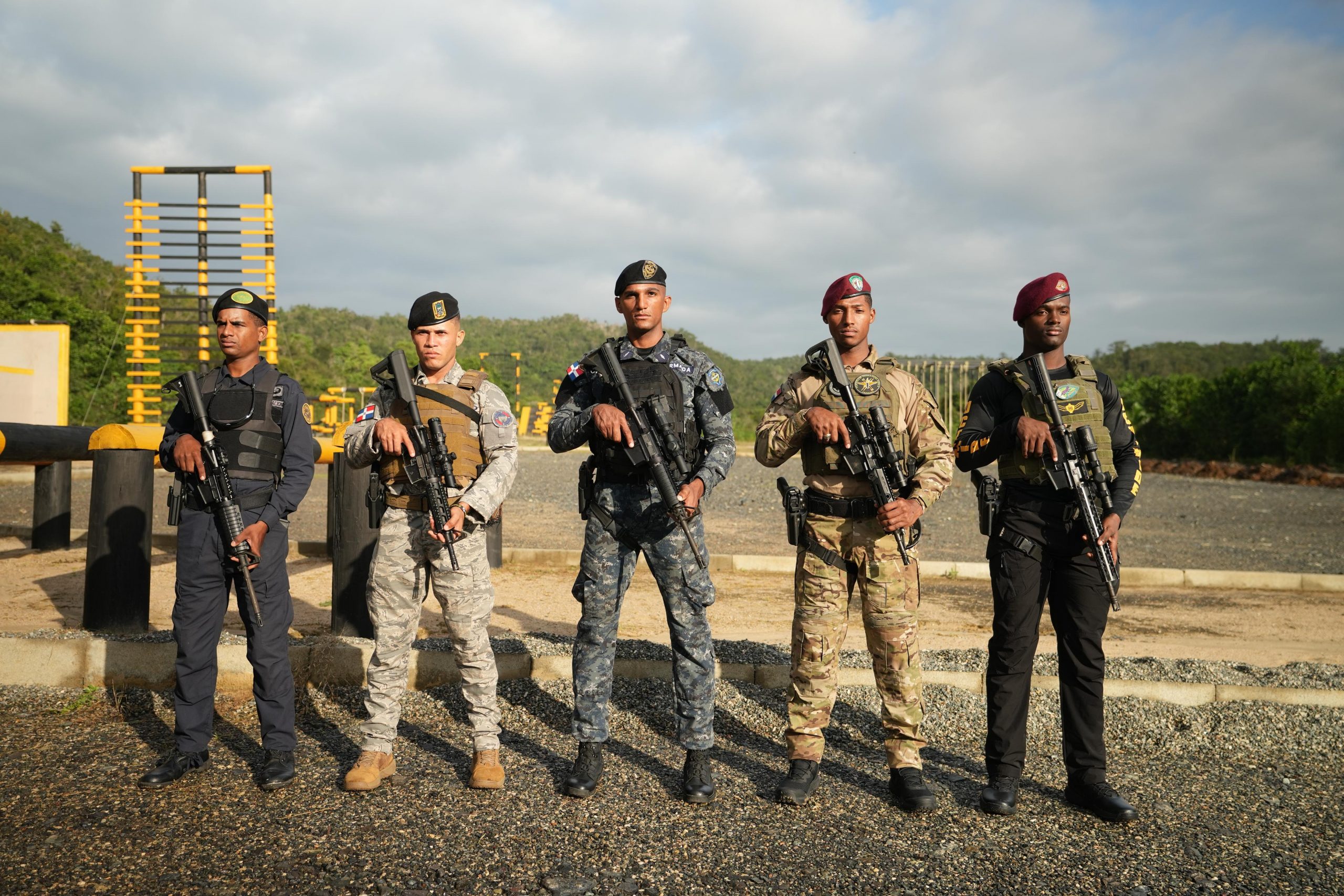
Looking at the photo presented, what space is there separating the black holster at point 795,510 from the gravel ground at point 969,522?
7004 millimetres

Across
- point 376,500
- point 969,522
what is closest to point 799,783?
point 376,500

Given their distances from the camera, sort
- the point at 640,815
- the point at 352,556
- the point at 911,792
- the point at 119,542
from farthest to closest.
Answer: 1. the point at 352,556
2. the point at 119,542
3. the point at 911,792
4. the point at 640,815

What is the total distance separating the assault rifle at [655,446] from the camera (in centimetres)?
350

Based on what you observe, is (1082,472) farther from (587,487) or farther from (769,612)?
(769,612)

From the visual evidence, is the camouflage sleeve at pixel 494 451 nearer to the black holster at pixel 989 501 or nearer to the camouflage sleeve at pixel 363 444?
the camouflage sleeve at pixel 363 444

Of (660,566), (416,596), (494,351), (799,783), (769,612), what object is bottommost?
(769,612)

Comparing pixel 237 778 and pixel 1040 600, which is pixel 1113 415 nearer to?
pixel 1040 600

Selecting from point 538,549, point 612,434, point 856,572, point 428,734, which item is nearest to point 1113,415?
point 856,572

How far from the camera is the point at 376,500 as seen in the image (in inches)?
143

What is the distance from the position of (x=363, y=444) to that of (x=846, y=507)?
212 cm

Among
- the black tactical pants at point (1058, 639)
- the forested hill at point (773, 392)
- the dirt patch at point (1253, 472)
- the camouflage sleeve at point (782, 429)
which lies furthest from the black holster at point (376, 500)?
the dirt patch at point (1253, 472)

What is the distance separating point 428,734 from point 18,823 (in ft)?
5.36

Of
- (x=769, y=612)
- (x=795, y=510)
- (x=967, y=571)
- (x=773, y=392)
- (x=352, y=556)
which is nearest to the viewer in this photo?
(x=795, y=510)

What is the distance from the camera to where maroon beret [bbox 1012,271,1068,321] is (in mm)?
3697
